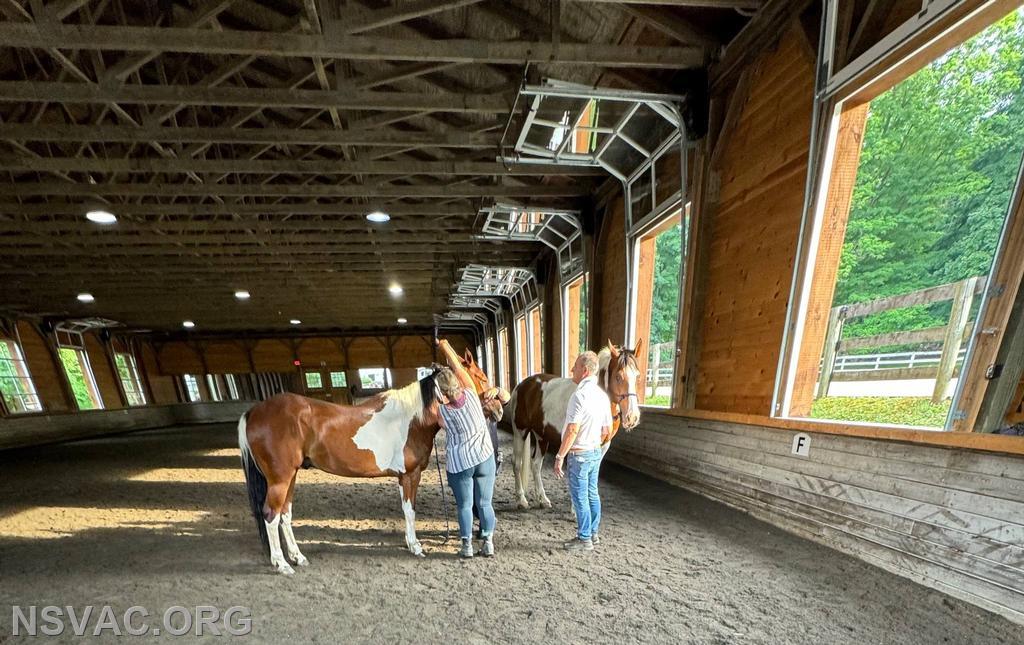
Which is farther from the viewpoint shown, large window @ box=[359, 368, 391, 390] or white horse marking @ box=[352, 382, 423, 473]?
large window @ box=[359, 368, 391, 390]

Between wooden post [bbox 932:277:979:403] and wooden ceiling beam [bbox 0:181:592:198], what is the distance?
6425 millimetres

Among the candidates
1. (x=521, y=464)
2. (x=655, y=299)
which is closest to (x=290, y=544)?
(x=521, y=464)

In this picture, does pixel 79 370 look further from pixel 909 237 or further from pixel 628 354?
pixel 909 237

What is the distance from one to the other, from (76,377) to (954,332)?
96.7 feet

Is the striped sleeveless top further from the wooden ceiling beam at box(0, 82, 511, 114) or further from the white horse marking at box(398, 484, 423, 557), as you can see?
the wooden ceiling beam at box(0, 82, 511, 114)

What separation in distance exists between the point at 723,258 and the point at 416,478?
4150mm

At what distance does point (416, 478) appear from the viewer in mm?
4004

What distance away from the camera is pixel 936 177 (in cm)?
345

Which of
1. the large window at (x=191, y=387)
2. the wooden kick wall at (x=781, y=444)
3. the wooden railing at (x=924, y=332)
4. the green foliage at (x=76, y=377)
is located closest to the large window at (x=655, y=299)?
the wooden kick wall at (x=781, y=444)

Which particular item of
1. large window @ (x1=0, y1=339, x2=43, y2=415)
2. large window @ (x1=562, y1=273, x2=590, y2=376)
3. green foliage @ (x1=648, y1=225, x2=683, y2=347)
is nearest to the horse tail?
green foliage @ (x1=648, y1=225, x2=683, y2=347)

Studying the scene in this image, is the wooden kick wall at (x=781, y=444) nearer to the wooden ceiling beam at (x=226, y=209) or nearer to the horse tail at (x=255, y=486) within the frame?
the horse tail at (x=255, y=486)

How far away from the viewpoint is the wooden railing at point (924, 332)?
2.99 metres

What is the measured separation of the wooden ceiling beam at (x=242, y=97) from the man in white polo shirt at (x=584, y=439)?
3742 mm

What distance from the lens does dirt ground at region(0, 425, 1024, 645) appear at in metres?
2.64
